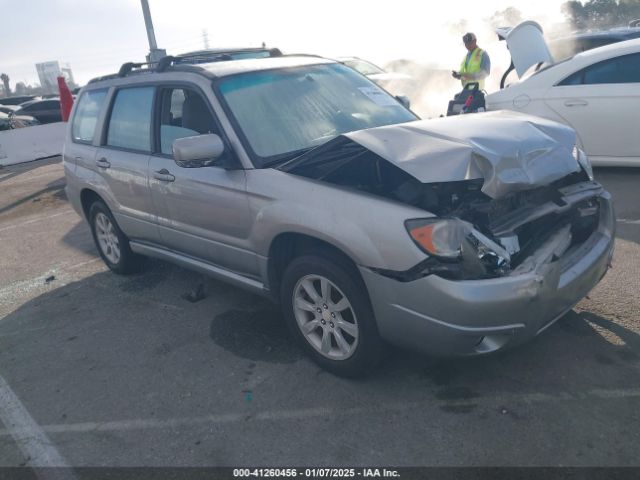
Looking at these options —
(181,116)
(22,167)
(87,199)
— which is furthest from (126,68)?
(22,167)

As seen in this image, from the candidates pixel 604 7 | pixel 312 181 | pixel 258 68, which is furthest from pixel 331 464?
pixel 604 7

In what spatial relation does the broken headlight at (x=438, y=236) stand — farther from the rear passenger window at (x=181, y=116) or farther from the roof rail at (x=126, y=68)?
the roof rail at (x=126, y=68)

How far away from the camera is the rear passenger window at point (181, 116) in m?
4.05

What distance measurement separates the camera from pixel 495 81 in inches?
563

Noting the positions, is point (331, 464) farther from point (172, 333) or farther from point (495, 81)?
point (495, 81)

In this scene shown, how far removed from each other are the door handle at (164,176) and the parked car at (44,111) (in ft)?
67.3

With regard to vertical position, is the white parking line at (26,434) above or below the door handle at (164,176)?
below

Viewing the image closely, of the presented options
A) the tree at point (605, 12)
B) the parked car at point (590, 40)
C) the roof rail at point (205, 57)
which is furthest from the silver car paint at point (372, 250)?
the tree at point (605, 12)

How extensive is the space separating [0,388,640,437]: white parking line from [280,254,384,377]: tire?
28 centimetres

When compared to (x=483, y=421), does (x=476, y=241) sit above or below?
above

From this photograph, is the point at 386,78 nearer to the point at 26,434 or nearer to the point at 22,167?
the point at 22,167

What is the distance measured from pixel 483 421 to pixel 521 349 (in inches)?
30.0

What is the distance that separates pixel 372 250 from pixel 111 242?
3487mm

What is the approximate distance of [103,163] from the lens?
5008mm
